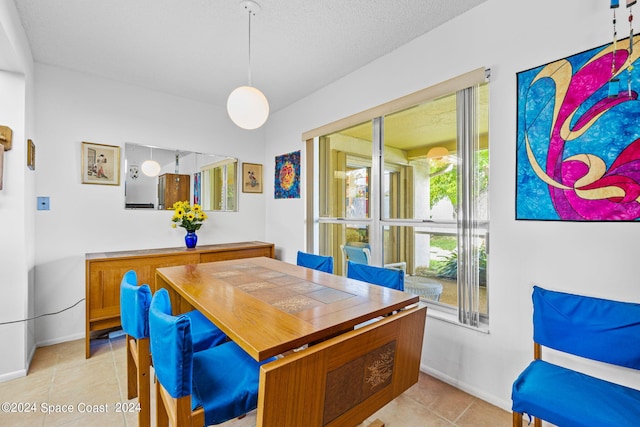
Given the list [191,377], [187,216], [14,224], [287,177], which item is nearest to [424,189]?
[287,177]

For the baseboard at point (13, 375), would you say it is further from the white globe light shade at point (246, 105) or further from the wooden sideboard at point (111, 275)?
the white globe light shade at point (246, 105)

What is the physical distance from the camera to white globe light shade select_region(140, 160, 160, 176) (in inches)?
126

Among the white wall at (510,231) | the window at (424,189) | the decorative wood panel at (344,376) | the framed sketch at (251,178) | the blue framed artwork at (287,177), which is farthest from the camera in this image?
the framed sketch at (251,178)

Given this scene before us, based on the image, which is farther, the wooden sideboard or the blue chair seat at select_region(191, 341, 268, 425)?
the wooden sideboard

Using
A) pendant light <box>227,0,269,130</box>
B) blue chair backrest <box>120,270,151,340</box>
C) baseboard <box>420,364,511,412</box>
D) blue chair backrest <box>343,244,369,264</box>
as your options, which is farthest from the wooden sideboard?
baseboard <box>420,364,511,412</box>

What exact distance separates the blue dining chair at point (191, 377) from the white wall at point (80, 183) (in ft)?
7.52

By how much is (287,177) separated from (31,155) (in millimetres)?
2411

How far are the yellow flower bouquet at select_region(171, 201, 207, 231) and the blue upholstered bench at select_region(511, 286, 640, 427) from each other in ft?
10.1

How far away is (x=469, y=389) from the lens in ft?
6.49

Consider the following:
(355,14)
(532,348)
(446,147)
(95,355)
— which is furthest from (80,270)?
(532,348)

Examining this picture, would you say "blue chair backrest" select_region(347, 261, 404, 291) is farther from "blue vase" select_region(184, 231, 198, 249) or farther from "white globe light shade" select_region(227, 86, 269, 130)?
"blue vase" select_region(184, 231, 198, 249)

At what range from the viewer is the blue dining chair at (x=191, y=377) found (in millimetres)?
997

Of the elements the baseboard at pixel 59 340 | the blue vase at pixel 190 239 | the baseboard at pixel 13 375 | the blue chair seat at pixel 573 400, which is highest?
Answer: the blue vase at pixel 190 239

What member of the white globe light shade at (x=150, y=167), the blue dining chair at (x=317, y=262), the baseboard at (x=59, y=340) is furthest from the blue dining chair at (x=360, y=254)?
the baseboard at (x=59, y=340)
